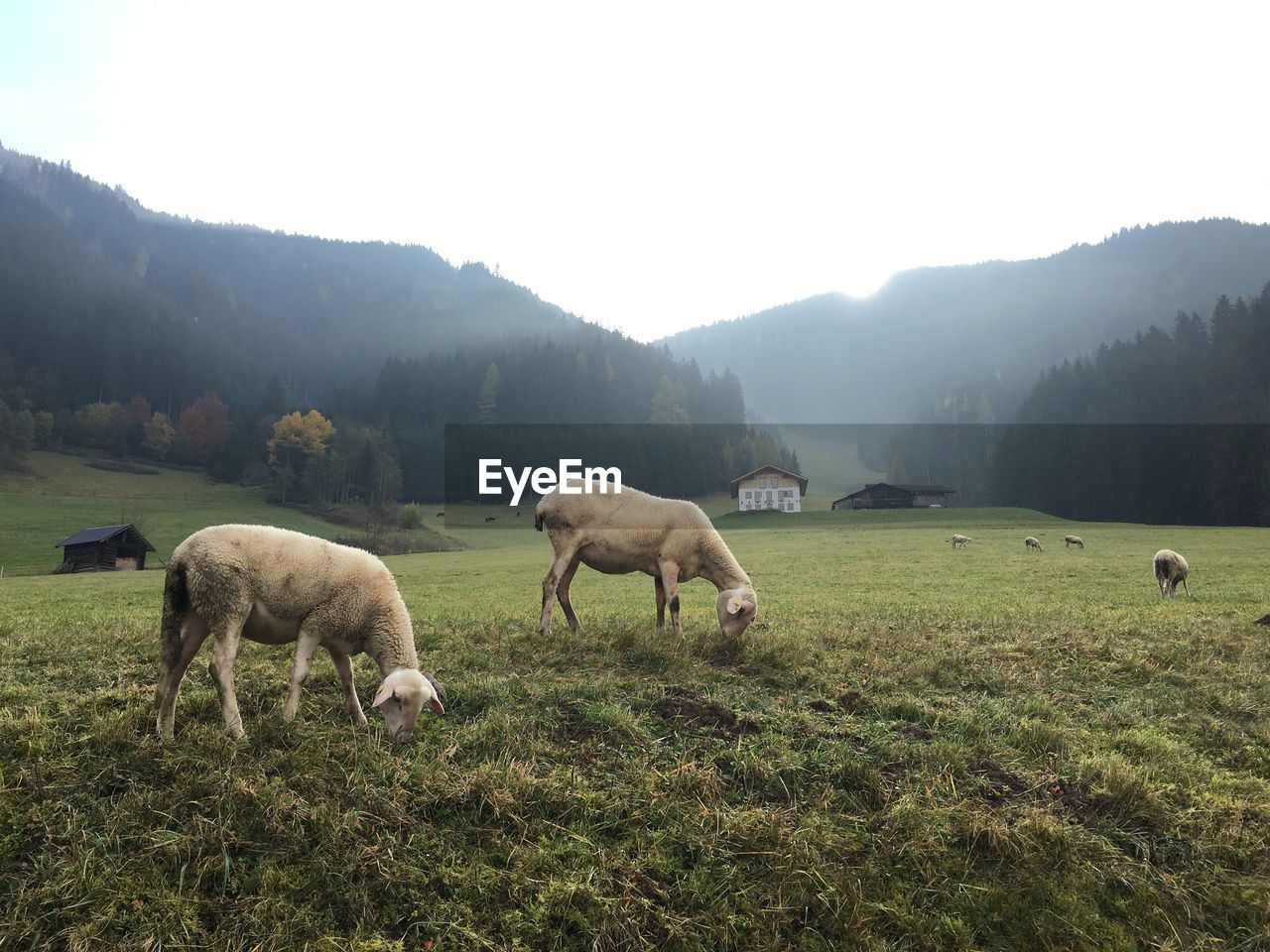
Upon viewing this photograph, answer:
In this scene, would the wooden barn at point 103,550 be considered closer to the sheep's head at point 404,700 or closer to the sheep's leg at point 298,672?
the sheep's leg at point 298,672

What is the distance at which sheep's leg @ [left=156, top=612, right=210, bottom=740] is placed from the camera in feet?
19.2

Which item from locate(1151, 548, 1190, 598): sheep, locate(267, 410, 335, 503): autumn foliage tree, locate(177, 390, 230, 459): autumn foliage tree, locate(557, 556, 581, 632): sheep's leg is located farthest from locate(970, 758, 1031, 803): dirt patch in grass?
locate(177, 390, 230, 459): autumn foliage tree

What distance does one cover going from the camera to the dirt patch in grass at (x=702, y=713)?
21.3ft

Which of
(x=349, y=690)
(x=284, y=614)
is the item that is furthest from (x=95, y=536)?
(x=349, y=690)

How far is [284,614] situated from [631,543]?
19.9 feet

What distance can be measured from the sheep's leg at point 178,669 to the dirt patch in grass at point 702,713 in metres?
4.57

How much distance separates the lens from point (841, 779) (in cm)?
551

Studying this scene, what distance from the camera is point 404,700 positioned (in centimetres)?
600

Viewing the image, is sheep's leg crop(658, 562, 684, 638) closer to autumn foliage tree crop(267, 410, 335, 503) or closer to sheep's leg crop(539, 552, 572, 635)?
sheep's leg crop(539, 552, 572, 635)

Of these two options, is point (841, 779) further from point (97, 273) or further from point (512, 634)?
point (97, 273)

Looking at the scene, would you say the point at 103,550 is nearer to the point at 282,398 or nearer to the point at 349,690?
the point at 349,690

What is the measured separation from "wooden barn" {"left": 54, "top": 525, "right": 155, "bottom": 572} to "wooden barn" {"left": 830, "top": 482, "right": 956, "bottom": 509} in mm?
87202

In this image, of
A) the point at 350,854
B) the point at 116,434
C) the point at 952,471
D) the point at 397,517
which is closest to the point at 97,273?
the point at 116,434

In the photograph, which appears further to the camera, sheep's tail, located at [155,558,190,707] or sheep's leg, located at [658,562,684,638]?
sheep's leg, located at [658,562,684,638]
